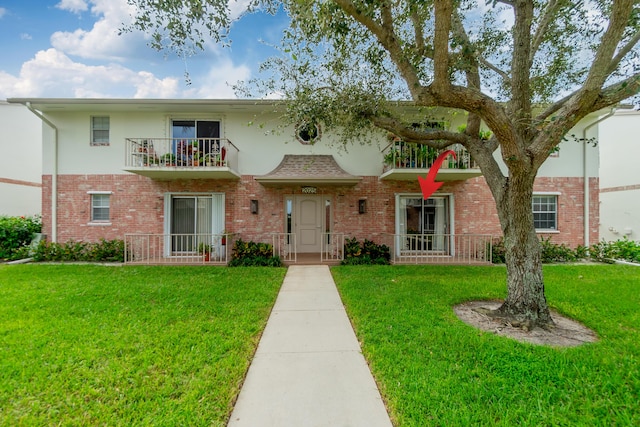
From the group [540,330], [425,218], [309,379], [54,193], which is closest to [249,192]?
[425,218]

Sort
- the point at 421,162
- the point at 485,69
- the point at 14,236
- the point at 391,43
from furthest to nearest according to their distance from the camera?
the point at 14,236 → the point at 421,162 → the point at 485,69 → the point at 391,43

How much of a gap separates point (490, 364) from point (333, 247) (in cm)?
720

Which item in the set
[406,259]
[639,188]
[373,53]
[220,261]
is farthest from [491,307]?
[639,188]

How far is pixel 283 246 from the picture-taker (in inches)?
409

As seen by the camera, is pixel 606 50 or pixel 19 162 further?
pixel 19 162

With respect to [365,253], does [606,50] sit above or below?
above

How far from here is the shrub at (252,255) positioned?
913 centimetres

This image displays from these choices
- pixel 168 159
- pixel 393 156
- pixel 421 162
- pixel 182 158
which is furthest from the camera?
pixel 168 159

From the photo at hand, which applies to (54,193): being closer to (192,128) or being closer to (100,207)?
(100,207)

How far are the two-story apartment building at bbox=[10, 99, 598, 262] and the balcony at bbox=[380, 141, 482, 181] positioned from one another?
58 centimetres

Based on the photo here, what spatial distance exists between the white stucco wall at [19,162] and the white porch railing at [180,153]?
8.60 metres

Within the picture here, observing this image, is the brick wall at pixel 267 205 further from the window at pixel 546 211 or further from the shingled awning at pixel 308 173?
the shingled awning at pixel 308 173

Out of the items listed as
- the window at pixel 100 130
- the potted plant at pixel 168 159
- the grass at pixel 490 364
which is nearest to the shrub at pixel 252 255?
the potted plant at pixel 168 159

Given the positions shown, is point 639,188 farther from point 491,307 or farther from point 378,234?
point 491,307
